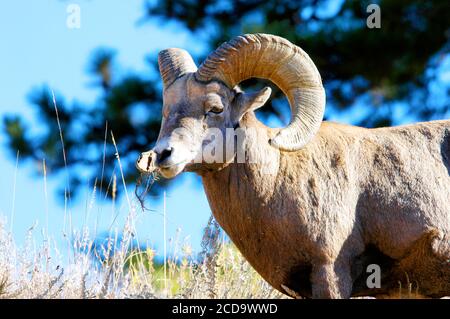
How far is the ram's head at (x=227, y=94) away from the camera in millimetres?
7016

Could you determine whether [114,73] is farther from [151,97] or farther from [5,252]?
[5,252]

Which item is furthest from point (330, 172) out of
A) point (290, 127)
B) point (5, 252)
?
point (5, 252)

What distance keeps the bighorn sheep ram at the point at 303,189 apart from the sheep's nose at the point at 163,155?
179mm

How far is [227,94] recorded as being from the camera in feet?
24.2

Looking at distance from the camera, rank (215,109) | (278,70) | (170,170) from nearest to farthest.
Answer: (170,170)
(215,109)
(278,70)

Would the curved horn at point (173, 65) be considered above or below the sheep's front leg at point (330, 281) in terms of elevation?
above

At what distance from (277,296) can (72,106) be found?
10.0m

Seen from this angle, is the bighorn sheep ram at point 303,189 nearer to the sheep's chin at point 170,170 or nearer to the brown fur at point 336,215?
the brown fur at point 336,215

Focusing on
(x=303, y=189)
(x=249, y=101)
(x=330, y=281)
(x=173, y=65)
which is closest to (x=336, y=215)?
(x=303, y=189)

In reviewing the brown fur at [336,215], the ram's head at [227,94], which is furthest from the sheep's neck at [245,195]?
the ram's head at [227,94]

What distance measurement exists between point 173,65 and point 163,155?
110 centimetres

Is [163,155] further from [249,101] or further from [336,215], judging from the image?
[336,215]
